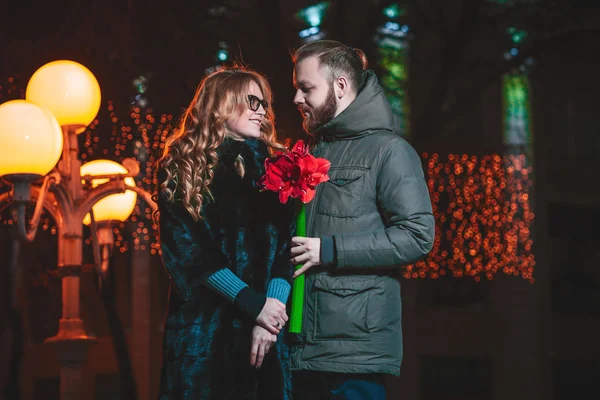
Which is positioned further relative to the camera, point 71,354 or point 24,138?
point 71,354

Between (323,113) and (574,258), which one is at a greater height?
(323,113)

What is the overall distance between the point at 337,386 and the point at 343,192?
2.32 feet

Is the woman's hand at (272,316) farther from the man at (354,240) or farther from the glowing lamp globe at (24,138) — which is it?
the glowing lamp globe at (24,138)

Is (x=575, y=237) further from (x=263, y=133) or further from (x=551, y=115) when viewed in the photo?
(x=263, y=133)

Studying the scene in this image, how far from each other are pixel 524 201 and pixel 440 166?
3.18 metres

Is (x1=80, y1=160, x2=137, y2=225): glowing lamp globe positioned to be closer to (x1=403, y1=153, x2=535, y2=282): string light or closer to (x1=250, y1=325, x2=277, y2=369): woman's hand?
(x1=250, y1=325, x2=277, y2=369): woman's hand

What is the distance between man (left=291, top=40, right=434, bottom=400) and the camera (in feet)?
11.8

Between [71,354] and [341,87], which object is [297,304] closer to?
[341,87]

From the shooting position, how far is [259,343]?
358 centimetres

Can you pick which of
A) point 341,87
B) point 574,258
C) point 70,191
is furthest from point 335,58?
point 574,258

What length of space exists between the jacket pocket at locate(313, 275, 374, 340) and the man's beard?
0.60 meters

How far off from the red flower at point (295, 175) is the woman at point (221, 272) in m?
0.18

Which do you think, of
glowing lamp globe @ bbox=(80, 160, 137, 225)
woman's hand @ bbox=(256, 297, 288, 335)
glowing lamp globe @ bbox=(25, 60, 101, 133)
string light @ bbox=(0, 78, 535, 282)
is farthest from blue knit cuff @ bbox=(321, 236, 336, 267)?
string light @ bbox=(0, 78, 535, 282)

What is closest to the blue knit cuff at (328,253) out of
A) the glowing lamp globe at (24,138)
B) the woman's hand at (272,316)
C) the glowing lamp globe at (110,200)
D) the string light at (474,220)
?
the woman's hand at (272,316)
